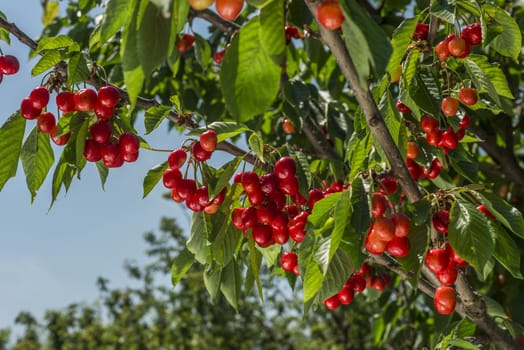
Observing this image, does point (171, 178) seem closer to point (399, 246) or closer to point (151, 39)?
point (399, 246)

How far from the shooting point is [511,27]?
175 centimetres

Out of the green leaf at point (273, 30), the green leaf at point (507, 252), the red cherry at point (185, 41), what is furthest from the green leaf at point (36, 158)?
the red cherry at point (185, 41)

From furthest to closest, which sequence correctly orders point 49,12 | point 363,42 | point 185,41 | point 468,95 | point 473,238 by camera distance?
point 49,12
point 185,41
point 468,95
point 473,238
point 363,42

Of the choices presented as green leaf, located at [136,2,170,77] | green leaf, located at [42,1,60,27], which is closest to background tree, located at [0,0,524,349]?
green leaf, located at [136,2,170,77]

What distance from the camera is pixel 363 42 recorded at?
867 millimetres

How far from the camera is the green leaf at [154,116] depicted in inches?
66.9

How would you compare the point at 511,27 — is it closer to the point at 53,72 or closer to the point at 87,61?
the point at 87,61

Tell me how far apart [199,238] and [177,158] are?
0.26m

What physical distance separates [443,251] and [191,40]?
2115 millimetres

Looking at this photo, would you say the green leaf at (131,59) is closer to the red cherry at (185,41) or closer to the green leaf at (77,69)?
the green leaf at (77,69)

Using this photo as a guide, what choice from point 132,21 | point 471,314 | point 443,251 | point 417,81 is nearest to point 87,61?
point 132,21

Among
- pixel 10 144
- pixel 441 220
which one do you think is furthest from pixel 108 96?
pixel 441 220

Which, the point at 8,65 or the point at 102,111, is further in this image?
the point at 8,65

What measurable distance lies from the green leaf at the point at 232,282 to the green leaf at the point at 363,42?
1.18 metres
